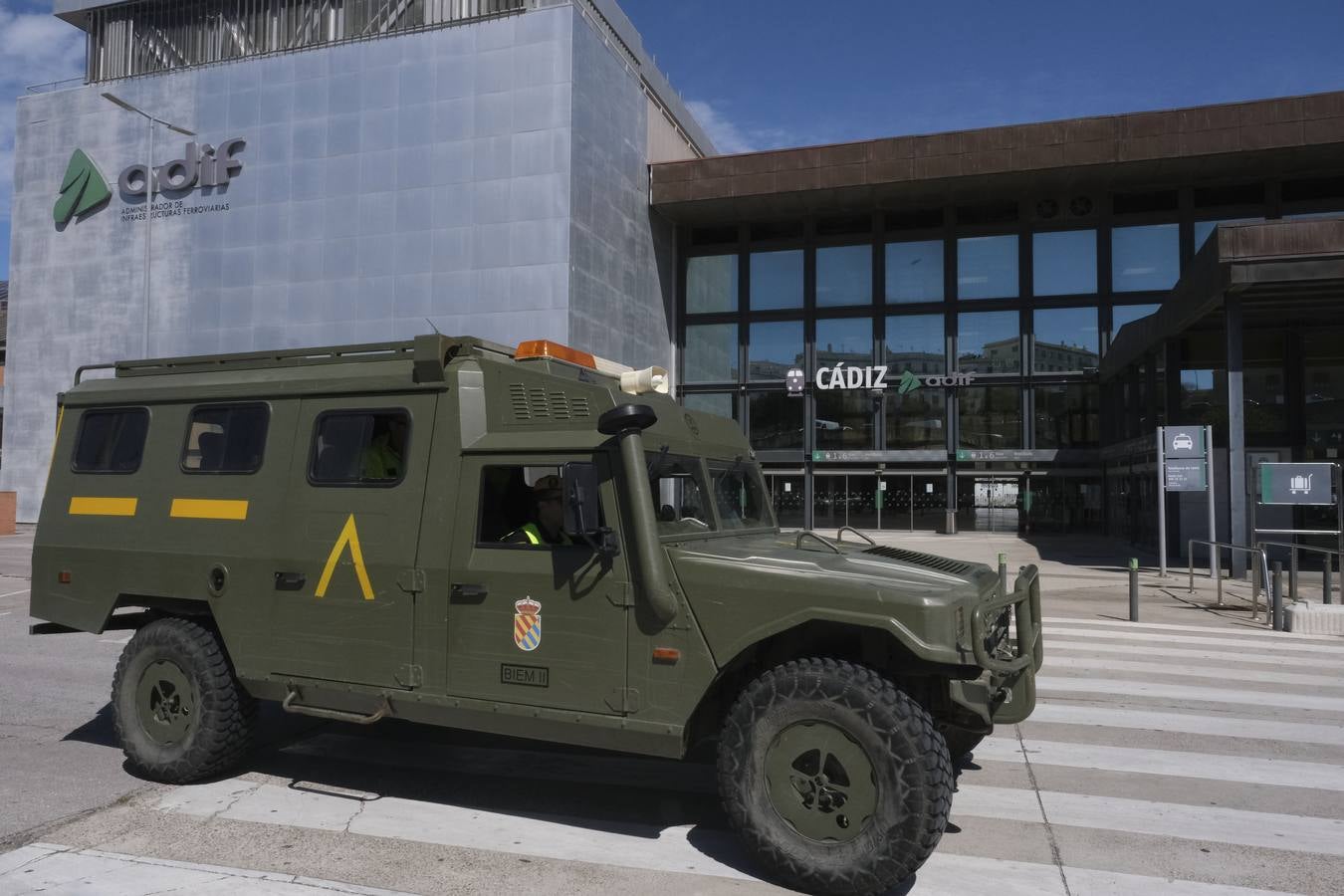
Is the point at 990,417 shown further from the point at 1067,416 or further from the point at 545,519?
the point at 545,519

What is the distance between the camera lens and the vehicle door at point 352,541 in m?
5.24

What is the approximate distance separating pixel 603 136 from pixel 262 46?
13964mm

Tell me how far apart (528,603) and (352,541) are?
120cm

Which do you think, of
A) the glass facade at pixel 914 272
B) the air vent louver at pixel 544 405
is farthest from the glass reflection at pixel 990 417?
the air vent louver at pixel 544 405

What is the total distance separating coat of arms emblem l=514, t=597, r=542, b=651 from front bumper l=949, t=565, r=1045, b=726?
6.68ft

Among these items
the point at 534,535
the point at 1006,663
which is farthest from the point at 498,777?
the point at 1006,663

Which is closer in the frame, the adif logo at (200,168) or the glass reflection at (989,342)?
the adif logo at (200,168)

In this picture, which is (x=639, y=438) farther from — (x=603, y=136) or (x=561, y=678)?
(x=603, y=136)

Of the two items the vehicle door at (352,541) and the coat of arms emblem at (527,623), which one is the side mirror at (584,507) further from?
the vehicle door at (352,541)

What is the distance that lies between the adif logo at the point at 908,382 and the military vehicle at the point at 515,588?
31.2 m

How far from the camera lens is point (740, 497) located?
19.7 feet

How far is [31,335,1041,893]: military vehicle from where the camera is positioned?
4352 millimetres

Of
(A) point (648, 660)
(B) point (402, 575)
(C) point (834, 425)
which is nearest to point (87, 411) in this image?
(B) point (402, 575)

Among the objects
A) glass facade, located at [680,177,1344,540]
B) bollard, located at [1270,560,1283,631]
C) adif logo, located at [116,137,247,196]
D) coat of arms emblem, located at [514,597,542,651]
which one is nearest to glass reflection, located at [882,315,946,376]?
glass facade, located at [680,177,1344,540]
